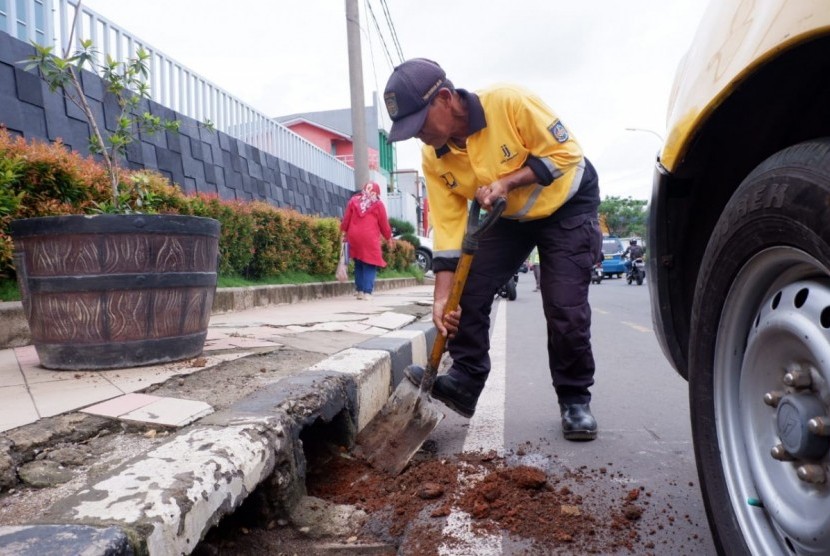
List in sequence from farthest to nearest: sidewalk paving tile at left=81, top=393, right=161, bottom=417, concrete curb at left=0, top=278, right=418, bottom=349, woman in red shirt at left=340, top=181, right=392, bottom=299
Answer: woman in red shirt at left=340, top=181, right=392, bottom=299, concrete curb at left=0, top=278, right=418, bottom=349, sidewalk paving tile at left=81, top=393, right=161, bottom=417

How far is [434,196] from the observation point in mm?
2816

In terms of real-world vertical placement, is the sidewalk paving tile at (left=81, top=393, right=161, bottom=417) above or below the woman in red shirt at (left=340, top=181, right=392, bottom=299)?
below

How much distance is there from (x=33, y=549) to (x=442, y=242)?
1.93 metres

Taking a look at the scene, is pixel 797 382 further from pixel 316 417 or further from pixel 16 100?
pixel 16 100

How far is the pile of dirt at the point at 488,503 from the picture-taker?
1795 millimetres

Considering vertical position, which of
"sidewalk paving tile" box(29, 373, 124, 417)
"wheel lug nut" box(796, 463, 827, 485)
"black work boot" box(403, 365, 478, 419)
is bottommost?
"black work boot" box(403, 365, 478, 419)

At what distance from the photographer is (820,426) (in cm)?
109

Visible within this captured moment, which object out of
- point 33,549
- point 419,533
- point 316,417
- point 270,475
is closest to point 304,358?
point 316,417

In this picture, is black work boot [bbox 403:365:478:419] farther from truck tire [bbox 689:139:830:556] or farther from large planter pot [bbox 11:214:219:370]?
truck tire [bbox 689:139:830:556]

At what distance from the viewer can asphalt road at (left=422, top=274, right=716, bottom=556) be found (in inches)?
74.8

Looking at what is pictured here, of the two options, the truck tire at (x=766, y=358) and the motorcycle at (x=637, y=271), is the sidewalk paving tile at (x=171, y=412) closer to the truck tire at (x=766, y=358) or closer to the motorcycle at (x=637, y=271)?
the truck tire at (x=766, y=358)

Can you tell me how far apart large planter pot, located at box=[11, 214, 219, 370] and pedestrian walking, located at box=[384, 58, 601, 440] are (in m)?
1.20

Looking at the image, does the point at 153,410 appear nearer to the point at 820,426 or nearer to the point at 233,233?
the point at 820,426

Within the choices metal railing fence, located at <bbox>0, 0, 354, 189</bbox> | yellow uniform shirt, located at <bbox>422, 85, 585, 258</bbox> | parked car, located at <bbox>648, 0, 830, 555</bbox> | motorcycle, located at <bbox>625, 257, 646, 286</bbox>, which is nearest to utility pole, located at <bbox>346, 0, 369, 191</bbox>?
metal railing fence, located at <bbox>0, 0, 354, 189</bbox>
